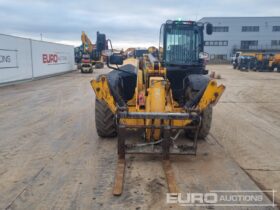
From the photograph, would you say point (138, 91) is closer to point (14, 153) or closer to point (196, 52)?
point (14, 153)

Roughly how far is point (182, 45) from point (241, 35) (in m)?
56.2

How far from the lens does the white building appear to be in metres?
59.8

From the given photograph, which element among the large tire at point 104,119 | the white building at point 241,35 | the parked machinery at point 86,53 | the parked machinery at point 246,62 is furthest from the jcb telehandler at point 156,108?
the white building at point 241,35

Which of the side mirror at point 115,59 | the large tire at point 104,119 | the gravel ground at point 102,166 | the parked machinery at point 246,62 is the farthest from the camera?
the parked machinery at point 246,62

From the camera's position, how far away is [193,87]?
6078 mm

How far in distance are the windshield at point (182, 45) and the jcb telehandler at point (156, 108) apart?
386mm

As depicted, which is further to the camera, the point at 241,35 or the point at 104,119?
the point at 241,35

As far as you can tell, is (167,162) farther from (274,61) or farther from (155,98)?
(274,61)

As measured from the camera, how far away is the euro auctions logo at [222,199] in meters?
3.83

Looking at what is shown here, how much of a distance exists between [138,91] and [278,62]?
31177mm

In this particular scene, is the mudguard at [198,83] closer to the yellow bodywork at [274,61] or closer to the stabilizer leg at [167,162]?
the stabilizer leg at [167,162]

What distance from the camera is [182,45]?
830 cm

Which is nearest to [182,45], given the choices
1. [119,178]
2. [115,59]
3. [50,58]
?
[115,59]

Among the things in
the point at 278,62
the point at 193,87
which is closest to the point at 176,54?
the point at 193,87
